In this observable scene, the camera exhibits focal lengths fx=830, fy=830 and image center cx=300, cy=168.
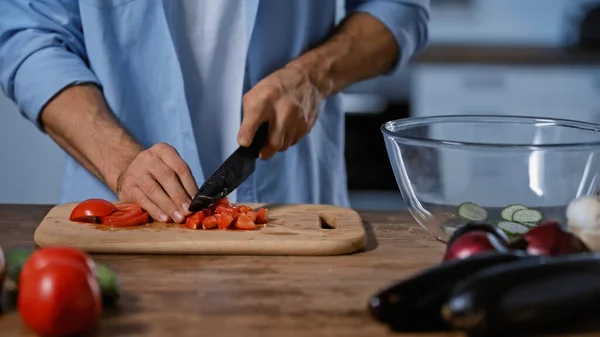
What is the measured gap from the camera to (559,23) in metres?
4.16

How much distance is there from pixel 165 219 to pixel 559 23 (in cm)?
327

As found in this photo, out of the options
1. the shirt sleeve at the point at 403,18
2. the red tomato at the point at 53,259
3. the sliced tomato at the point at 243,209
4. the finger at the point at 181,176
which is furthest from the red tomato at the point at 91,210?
the shirt sleeve at the point at 403,18

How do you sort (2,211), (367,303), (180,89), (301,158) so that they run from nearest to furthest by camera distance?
1. (367,303)
2. (2,211)
3. (180,89)
4. (301,158)

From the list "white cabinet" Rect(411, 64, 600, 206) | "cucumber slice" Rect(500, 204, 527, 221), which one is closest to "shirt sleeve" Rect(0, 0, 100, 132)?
"cucumber slice" Rect(500, 204, 527, 221)

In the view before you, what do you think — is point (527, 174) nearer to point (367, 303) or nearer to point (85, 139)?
point (367, 303)

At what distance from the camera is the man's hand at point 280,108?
153 centimetres

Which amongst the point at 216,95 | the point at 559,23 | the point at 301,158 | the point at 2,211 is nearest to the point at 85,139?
the point at 2,211

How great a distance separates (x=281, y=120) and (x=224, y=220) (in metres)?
0.31

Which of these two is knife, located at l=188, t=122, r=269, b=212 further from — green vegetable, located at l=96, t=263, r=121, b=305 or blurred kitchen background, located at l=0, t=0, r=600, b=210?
blurred kitchen background, located at l=0, t=0, r=600, b=210

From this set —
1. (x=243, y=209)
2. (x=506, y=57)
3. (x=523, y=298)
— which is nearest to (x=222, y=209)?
(x=243, y=209)

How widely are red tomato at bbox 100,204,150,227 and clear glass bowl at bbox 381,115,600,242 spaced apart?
1.38ft

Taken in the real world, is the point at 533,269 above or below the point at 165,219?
above

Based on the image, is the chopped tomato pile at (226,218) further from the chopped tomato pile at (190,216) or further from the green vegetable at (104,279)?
the green vegetable at (104,279)

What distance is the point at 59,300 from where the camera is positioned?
2.86ft
